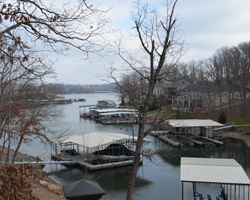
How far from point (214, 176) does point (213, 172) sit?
458 millimetres

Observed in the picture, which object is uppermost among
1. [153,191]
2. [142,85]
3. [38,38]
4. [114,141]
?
[38,38]

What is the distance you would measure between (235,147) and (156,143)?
7813 mm

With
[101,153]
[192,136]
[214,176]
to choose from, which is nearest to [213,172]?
[214,176]

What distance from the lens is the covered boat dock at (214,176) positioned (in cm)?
1213

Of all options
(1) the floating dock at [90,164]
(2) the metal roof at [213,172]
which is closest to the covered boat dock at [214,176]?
(2) the metal roof at [213,172]

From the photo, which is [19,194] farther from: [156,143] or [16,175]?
[156,143]

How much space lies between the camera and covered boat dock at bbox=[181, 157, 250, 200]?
12133mm

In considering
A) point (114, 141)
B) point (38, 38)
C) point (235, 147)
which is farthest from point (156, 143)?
point (38, 38)

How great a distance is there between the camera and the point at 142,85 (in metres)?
9.66

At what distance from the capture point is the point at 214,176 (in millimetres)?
12656

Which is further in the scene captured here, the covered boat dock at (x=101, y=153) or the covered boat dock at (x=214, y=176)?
the covered boat dock at (x=101, y=153)

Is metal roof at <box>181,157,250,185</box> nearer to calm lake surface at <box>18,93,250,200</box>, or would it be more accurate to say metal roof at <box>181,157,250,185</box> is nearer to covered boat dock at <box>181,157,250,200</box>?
covered boat dock at <box>181,157,250,200</box>

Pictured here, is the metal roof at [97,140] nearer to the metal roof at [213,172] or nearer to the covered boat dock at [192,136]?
the covered boat dock at [192,136]

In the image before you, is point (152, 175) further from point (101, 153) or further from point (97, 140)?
point (97, 140)
